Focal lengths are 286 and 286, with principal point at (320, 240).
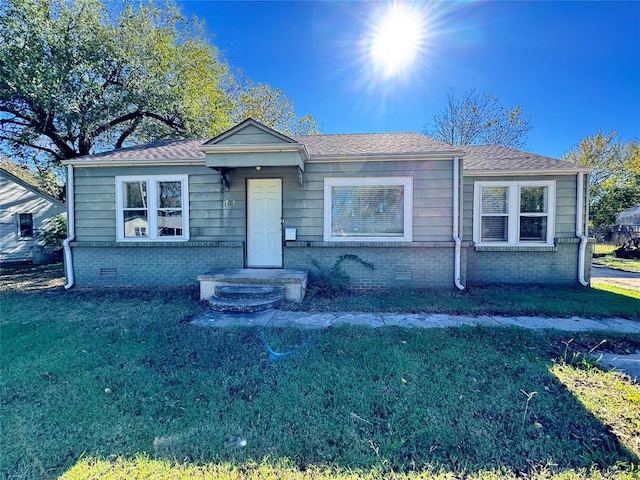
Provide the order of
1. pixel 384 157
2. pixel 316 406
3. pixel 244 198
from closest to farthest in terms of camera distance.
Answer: pixel 316 406
pixel 384 157
pixel 244 198

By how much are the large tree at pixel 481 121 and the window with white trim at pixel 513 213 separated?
12.0 metres

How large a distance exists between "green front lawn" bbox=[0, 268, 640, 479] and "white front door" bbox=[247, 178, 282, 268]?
276cm

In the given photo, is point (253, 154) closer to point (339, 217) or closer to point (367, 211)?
point (339, 217)

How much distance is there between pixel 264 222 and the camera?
664 centimetres

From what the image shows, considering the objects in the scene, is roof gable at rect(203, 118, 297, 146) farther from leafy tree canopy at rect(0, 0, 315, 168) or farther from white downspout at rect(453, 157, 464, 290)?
leafy tree canopy at rect(0, 0, 315, 168)

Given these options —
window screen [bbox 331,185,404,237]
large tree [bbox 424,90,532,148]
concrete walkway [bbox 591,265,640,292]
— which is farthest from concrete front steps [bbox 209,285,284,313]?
large tree [bbox 424,90,532,148]

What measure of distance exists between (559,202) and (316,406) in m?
7.47

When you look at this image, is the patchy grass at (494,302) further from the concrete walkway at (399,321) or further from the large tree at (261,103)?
the large tree at (261,103)

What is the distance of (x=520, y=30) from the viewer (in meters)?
7.47

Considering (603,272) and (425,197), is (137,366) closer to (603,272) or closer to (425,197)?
(425,197)

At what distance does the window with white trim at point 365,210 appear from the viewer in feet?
20.8

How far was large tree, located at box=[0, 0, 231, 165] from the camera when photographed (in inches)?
336

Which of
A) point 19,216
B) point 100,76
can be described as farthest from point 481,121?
point 19,216

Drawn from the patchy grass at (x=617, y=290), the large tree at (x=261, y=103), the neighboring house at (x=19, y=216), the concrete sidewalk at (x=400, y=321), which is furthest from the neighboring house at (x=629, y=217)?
the neighboring house at (x=19, y=216)
